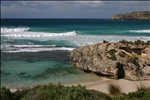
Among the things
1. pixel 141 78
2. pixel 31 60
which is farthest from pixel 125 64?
A: pixel 31 60

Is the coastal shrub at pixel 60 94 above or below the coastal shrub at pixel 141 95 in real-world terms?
above

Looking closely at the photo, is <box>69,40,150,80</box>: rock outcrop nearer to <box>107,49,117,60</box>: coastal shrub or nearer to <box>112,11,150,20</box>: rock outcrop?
<box>107,49,117,60</box>: coastal shrub

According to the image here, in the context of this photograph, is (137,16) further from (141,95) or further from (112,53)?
(141,95)

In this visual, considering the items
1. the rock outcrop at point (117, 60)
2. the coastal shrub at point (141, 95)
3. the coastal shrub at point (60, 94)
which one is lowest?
the rock outcrop at point (117, 60)

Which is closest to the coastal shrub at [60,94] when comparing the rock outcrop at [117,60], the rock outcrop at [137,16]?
the rock outcrop at [117,60]

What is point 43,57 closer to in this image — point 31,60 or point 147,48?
point 31,60

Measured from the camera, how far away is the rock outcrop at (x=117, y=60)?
Answer: 22.2 m

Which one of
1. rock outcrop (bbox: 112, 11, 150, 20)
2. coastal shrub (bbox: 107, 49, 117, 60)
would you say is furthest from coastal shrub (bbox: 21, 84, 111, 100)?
rock outcrop (bbox: 112, 11, 150, 20)

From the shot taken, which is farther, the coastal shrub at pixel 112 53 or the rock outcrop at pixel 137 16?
the rock outcrop at pixel 137 16

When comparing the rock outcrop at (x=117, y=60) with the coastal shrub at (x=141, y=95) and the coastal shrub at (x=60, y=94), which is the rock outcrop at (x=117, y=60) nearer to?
the coastal shrub at (x=141, y=95)

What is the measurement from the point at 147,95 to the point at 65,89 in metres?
3.35

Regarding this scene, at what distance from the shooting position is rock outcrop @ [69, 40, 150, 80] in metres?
22.2

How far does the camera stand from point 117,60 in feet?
77.9

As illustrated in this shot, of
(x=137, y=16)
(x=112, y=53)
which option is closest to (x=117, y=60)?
(x=112, y=53)
